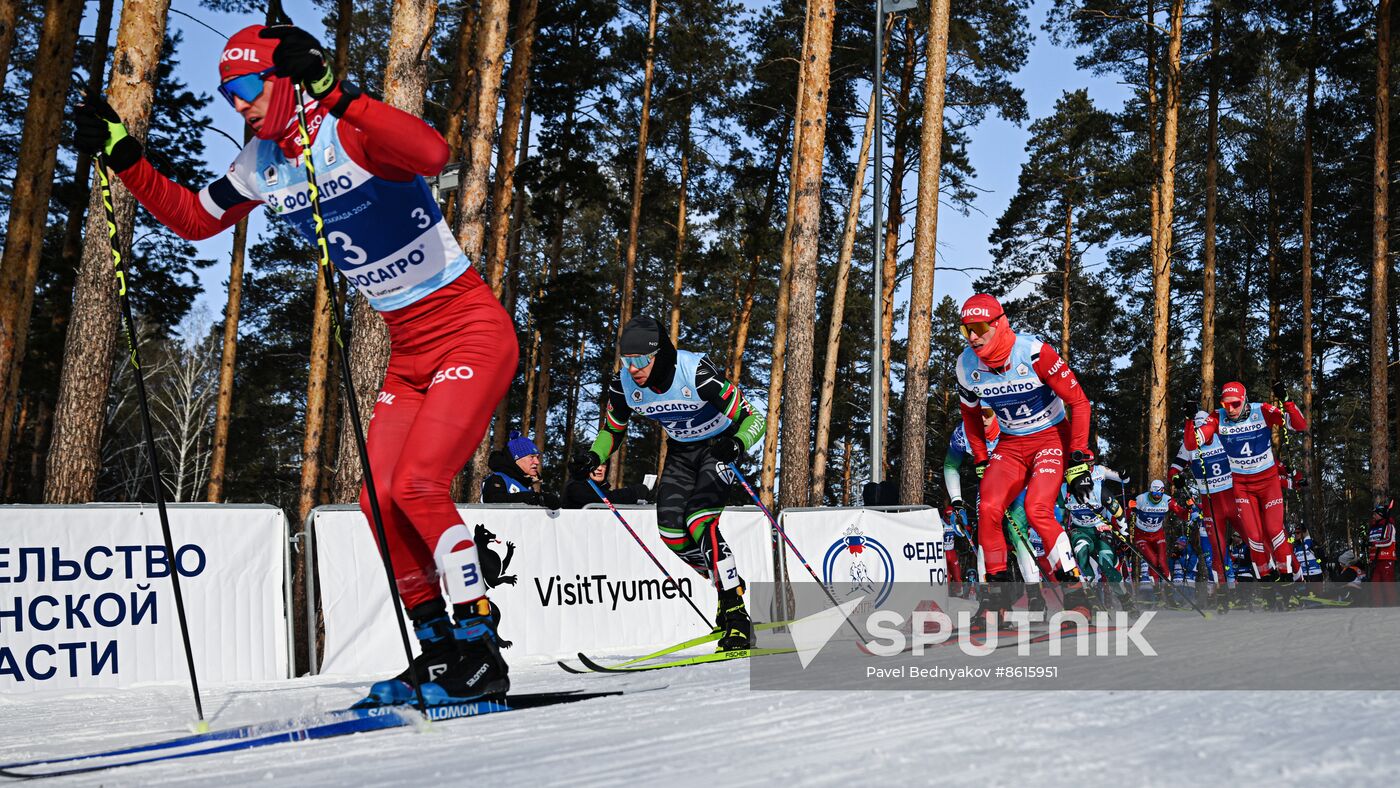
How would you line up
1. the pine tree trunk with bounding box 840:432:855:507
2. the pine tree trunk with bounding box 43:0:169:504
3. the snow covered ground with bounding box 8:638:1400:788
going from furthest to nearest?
the pine tree trunk with bounding box 840:432:855:507 < the pine tree trunk with bounding box 43:0:169:504 < the snow covered ground with bounding box 8:638:1400:788

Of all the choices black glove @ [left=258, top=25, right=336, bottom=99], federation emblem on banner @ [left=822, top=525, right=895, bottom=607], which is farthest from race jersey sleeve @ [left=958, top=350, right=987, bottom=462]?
black glove @ [left=258, top=25, right=336, bottom=99]

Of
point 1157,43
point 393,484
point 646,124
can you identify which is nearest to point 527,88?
point 646,124

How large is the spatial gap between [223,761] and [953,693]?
2213 mm

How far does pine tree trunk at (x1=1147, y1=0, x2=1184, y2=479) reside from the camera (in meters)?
24.0

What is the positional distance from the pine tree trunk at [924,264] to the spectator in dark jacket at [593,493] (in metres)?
7.24

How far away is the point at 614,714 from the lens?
3426 millimetres

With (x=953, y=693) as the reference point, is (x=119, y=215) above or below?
above

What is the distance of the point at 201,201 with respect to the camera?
14.0 feet

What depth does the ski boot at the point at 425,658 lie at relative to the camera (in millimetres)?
3734

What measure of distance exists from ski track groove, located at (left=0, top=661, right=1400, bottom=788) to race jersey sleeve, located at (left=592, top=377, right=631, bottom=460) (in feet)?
11.3

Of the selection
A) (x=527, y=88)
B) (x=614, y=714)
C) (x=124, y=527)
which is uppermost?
(x=527, y=88)

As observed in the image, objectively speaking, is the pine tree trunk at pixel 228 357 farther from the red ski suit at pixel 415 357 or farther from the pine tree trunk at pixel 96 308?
the red ski suit at pixel 415 357

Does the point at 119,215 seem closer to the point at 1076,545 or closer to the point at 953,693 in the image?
the point at 953,693
